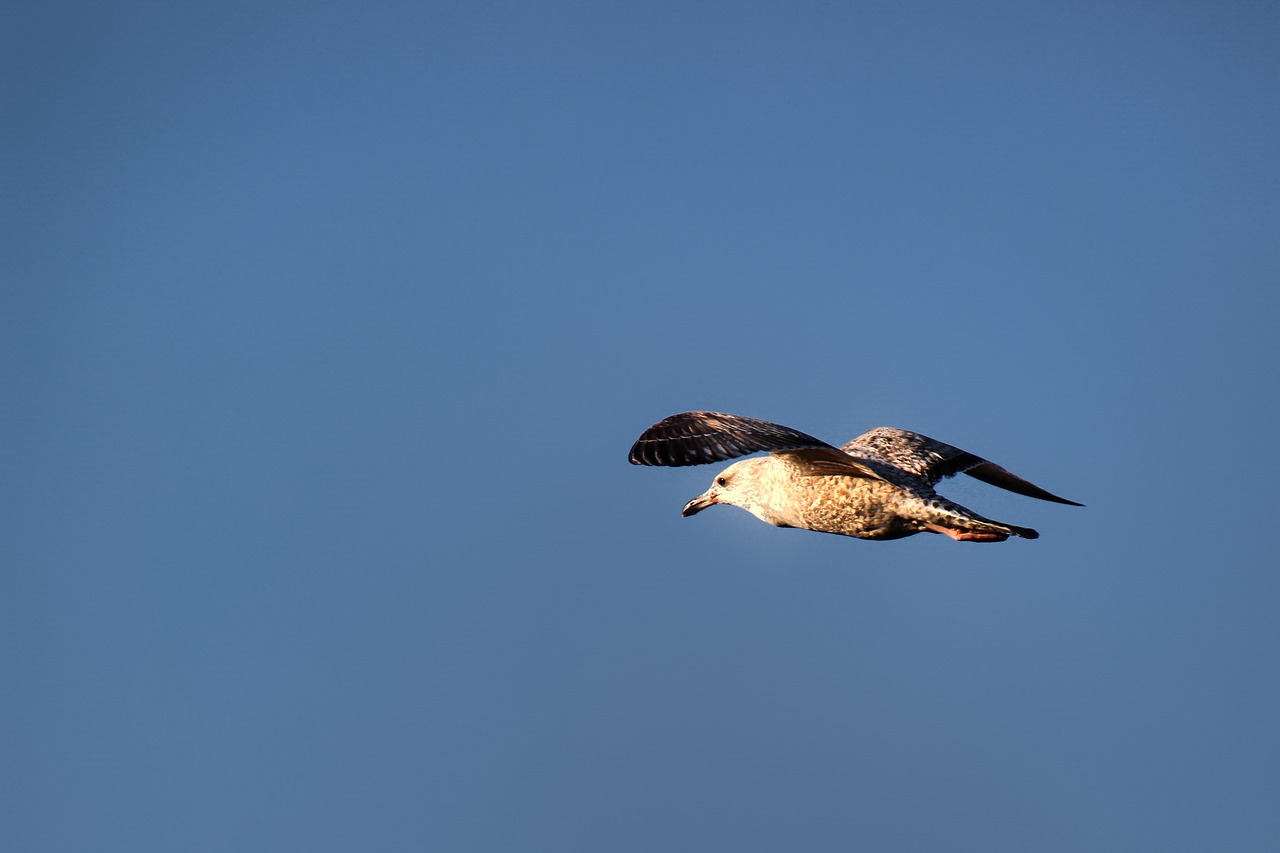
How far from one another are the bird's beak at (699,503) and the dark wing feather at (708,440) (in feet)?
7.16

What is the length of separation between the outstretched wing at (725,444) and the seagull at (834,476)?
0.01 meters

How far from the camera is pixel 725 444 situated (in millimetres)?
14109

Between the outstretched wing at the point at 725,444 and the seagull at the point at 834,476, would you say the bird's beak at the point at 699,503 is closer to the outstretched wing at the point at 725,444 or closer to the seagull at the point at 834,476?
the seagull at the point at 834,476

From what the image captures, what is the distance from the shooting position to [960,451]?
669 inches

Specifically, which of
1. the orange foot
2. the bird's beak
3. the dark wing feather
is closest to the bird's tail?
the orange foot

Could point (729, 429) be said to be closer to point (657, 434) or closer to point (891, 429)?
point (657, 434)

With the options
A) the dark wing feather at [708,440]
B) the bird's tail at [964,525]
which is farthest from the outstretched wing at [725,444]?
the bird's tail at [964,525]

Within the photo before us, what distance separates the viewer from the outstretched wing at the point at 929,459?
16.2 m

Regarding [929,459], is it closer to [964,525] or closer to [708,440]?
[964,525]

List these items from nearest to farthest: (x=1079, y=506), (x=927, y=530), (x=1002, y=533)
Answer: (x=1002, y=533)
(x=927, y=530)
(x=1079, y=506)

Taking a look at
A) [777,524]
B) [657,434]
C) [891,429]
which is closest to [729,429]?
[657,434]

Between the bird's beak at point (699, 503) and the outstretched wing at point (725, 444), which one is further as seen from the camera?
the bird's beak at point (699, 503)

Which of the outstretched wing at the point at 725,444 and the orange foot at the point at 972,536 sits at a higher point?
the outstretched wing at the point at 725,444

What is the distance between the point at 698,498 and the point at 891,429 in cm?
262
